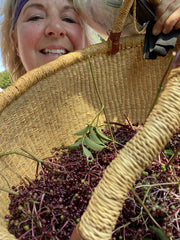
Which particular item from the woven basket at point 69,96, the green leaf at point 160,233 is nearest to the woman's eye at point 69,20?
the woven basket at point 69,96

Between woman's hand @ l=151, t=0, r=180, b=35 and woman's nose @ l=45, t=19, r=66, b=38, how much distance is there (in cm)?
47

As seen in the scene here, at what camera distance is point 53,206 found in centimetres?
51

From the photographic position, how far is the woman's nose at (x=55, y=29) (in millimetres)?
1039

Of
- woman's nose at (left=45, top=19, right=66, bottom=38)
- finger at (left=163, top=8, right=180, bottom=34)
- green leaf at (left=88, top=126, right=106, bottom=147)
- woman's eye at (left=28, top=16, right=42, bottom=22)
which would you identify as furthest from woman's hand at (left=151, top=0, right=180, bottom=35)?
Answer: woman's eye at (left=28, top=16, right=42, bottom=22)

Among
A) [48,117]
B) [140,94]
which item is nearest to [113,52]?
[140,94]

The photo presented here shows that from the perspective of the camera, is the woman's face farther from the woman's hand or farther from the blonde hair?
the woman's hand

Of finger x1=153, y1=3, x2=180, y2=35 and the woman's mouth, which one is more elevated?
the woman's mouth

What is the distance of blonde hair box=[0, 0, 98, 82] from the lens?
1.30m

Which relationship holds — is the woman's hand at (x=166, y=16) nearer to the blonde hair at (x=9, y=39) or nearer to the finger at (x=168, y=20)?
the finger at (x=168, y=20)

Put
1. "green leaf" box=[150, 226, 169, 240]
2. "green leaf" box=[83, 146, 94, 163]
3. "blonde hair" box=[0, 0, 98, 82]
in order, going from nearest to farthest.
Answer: "green leaf" box=[150, 226, 169, 240] < "green leaf" box=[83, 146, 94, 163] < "blonde hair" box=[0, 0, 98, 82]

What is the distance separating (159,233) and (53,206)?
0.23 meters

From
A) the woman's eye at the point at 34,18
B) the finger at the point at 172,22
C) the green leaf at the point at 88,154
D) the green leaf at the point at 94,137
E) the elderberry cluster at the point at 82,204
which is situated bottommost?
the elderberry cluster at the point at 82,204

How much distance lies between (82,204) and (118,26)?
53 centimetres

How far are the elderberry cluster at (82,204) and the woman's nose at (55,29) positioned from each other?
0.67m
